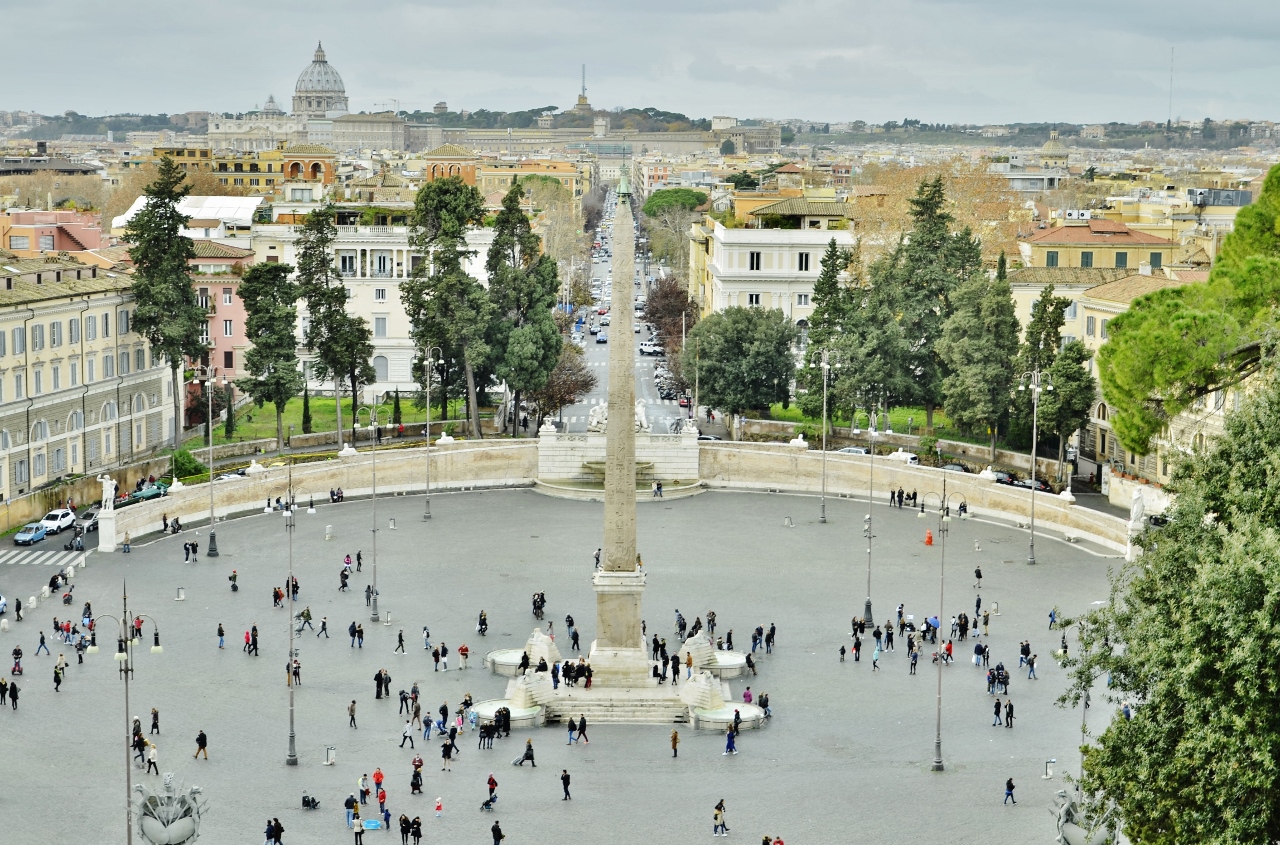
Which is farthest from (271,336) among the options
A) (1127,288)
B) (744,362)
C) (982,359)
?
(1127,288)

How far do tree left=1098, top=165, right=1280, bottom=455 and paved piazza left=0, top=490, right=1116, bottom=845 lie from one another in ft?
23.6

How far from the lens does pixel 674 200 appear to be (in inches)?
6393

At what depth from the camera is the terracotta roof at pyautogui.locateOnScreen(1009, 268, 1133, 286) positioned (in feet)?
263

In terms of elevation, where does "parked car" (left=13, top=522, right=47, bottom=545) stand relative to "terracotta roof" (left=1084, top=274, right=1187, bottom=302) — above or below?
below

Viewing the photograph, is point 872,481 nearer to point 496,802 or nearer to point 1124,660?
point 496,802

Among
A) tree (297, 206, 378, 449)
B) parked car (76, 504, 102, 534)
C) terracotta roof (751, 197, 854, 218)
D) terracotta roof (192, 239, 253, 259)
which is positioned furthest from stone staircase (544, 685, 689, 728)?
terracotta roof (751, 197, 854, 218)

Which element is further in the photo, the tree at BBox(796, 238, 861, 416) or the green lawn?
the green lawn

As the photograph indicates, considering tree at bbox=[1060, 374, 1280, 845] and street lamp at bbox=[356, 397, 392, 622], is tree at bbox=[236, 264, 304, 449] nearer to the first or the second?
street lamp at bbox=[356, 397, 392, 622]

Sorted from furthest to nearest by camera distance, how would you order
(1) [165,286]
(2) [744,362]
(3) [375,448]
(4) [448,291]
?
(2) [744,362]
(4) [448,291]
(1) [165,286]
(3) [375,448]

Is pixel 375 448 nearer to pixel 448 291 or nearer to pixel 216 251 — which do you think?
pixel 448 291

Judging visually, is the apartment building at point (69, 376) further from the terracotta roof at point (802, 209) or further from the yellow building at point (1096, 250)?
the yellow building at point (1096, 250)

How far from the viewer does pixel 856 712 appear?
4259 cm

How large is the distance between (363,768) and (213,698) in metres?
6.17

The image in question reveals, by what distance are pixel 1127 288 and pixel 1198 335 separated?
3600cm
